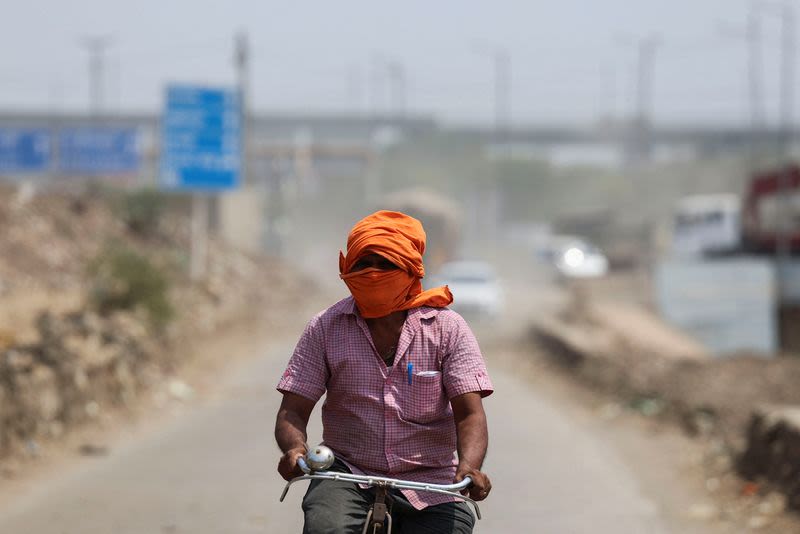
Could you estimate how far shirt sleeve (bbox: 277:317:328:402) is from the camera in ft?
14.1

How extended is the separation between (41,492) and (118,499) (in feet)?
2.71

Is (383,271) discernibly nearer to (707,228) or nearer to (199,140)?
(199,140)

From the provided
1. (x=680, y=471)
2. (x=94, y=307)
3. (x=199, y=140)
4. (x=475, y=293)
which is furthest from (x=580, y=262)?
(x=680, y=471)

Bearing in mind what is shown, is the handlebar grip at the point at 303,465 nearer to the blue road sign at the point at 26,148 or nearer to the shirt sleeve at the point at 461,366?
the shirt sleeve at the point at 461,366

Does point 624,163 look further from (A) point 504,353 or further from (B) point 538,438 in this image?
(B) point 538,438

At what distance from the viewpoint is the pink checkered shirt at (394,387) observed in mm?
4211

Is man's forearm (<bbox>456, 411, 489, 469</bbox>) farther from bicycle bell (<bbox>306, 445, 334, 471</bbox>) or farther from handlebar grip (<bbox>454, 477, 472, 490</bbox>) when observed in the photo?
bicycle bell (<bbox>306, 445, 334, 471</bbox>)

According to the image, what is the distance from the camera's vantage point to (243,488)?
9.66m

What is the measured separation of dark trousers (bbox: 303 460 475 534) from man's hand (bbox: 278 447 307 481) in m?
0.08

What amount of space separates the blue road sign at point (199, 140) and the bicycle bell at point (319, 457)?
24148 millimetres

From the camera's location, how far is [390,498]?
13.5ft

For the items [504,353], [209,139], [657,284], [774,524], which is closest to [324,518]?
[774,524]

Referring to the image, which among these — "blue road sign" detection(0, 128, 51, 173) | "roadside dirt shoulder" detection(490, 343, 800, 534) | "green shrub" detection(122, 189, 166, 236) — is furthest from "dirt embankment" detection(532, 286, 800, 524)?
"blue road sign" detection(0, 128, 51, 173)

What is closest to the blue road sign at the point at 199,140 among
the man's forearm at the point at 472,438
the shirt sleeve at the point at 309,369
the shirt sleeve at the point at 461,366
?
the shirt sleeve at the point at 309,369
